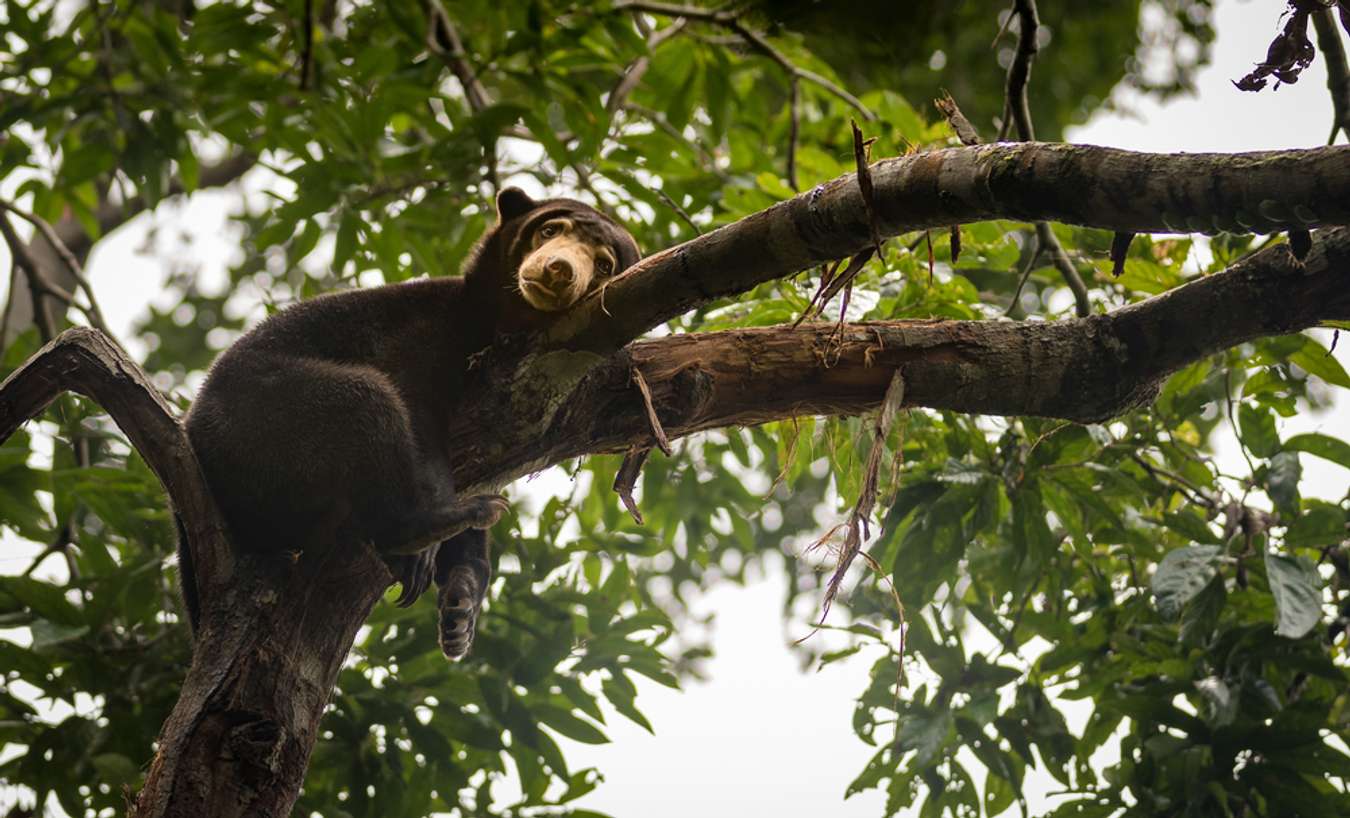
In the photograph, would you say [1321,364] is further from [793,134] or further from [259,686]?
[259,686]

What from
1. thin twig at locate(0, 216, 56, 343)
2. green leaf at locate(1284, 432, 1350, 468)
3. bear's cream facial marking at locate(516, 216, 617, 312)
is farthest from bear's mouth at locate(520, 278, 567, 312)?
thin twig at locate(0, 216, 56, 343)

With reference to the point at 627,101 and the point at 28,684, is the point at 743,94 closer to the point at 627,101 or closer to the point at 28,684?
the point at 627,101

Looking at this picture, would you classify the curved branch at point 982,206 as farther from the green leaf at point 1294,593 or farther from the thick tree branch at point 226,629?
the green leaf at point 1294,593

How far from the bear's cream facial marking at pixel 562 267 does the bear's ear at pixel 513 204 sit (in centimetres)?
27

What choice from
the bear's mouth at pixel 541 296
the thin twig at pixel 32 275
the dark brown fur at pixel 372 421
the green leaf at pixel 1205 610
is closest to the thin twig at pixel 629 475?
the dark brown fur at pixel 372 421

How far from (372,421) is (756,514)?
83.4 inches

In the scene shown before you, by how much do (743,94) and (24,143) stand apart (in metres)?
4.26

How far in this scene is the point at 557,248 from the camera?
400 centimetres

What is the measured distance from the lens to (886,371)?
352 cm

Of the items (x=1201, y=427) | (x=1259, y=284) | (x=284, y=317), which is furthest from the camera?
(x=1201, y=427)

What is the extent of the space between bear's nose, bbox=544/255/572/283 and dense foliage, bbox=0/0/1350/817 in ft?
1.63

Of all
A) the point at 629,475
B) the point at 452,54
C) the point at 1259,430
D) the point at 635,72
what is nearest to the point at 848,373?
the point at 629,475

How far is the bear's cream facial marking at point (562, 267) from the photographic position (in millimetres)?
3590

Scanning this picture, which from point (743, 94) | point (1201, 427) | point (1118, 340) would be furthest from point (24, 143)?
point (1201, 427)
